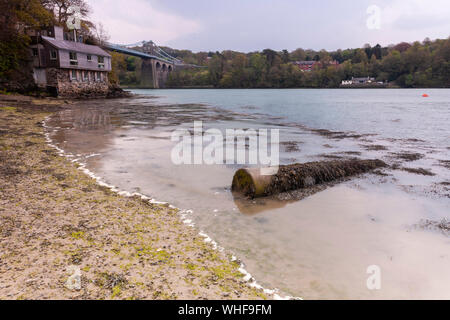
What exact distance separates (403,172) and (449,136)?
41.0 ft

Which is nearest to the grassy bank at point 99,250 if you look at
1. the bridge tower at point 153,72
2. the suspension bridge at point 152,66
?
the suspension bridge at point 152,66

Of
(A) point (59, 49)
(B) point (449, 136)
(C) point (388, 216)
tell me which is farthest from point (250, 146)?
(A) point (59, 49)

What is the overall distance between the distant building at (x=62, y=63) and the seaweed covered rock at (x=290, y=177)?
44.0 meters

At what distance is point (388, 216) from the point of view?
241 inches

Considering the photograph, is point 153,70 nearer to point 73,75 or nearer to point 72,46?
point 72,46

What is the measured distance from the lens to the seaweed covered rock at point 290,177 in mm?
6895

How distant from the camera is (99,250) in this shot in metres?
4.13

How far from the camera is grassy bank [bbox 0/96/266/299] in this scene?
11.0ft

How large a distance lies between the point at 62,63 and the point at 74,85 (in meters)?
4.06

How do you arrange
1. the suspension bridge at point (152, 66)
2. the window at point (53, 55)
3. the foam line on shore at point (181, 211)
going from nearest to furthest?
the foam line on shore at point (181, 211) → the window at point (53, 55) → the suspension bridge at point (152, 66)

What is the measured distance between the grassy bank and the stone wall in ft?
138

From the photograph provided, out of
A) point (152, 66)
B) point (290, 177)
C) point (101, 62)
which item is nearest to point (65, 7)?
point (101, 62)

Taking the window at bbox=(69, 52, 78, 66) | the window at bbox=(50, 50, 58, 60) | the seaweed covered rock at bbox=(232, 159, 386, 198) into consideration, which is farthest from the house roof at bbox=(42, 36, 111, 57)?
the seaweed covered rock at bbox=(232, 159, 386, 198)

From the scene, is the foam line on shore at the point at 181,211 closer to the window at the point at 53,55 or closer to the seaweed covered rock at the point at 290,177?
the seaweed covered rock at the point at 290,177
